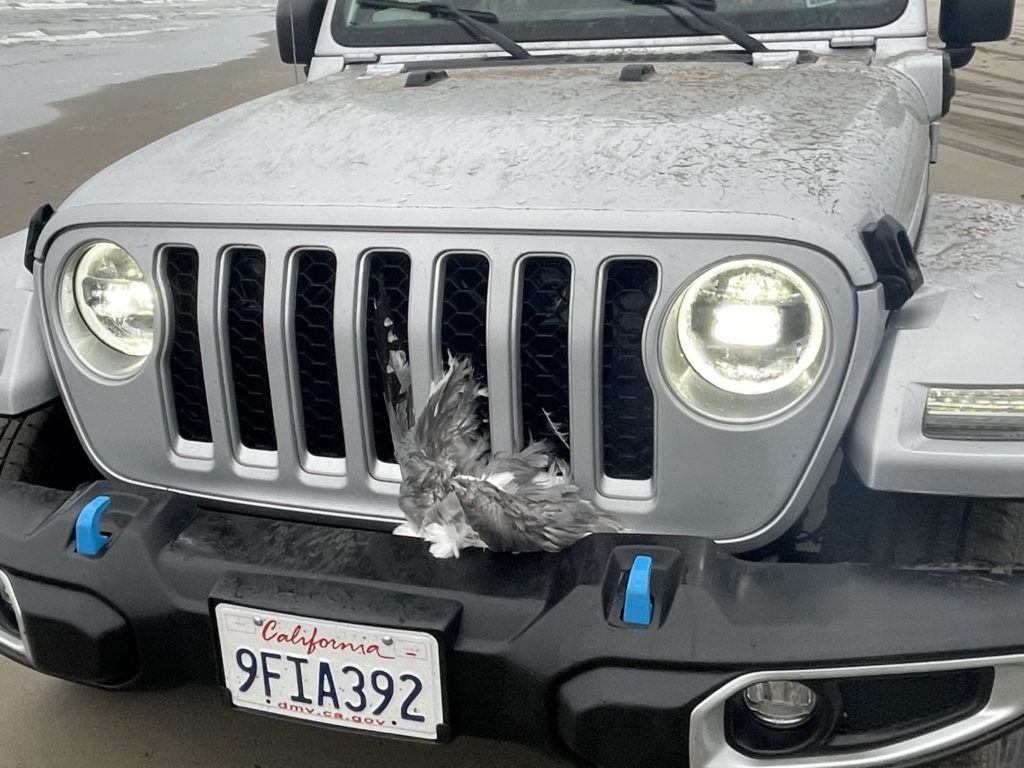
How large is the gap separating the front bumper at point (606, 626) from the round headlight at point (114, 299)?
1.13ft

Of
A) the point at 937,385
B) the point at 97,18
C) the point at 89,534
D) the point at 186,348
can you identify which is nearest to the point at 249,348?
the point at 186,348

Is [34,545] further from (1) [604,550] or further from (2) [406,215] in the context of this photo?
(1) [604,550]

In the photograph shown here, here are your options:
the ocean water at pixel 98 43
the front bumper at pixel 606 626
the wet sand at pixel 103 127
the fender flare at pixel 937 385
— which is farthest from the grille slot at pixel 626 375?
the ocean water at pixel 98 43

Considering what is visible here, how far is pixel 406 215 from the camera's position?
60.9 inches

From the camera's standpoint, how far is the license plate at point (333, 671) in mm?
1483

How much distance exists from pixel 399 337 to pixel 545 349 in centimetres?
23

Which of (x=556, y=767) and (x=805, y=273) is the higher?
(x=805, y=273)

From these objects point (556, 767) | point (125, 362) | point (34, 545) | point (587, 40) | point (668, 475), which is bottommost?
point (556, 767)

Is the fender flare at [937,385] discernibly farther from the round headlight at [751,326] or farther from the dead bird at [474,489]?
the dead bird at [474,489]

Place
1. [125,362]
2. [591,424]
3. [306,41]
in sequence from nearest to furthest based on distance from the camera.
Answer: [591,424] < [125,362] < [306,41]

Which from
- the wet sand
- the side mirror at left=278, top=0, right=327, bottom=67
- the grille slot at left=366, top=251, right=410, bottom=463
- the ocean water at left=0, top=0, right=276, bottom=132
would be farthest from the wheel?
the ocean water at left=0, top=0, right=276, bottom=132

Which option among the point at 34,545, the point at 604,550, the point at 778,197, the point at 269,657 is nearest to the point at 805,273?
the point at 778,197

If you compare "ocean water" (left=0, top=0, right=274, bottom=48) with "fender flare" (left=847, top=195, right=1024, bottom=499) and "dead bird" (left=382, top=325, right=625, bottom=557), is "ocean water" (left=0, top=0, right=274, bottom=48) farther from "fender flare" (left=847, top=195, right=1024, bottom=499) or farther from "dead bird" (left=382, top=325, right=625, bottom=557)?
"fender flare" (left=847, top=195, right=1024, bottom=499)

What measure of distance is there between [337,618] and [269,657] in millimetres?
159
